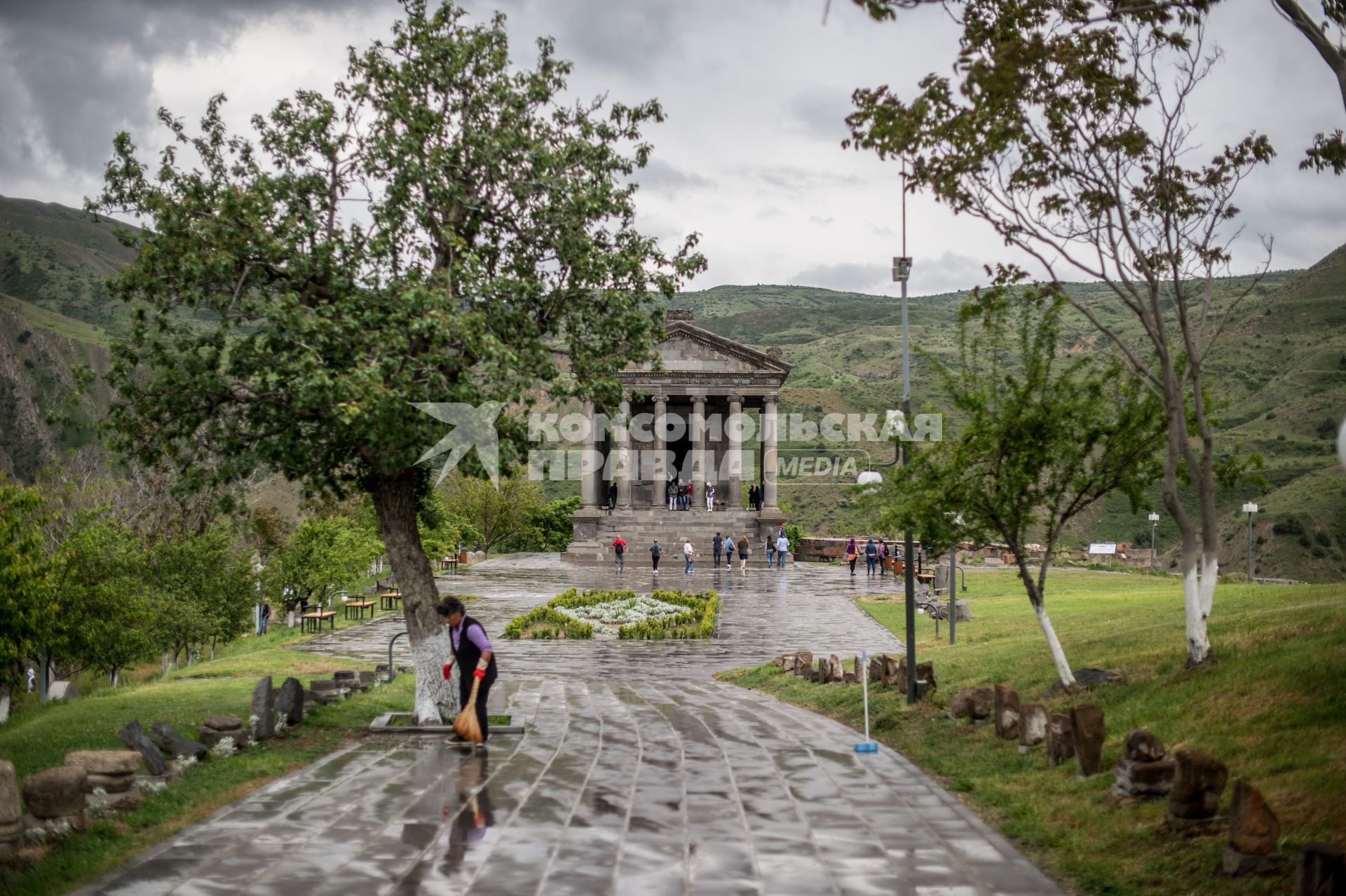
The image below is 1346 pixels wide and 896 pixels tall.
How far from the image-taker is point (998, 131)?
39.6 feet

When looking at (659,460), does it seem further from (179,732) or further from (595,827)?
(595,827)

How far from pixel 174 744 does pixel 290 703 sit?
2.23 meters

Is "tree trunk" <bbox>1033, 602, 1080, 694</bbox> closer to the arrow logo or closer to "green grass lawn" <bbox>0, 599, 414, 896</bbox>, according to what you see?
the arrow logo

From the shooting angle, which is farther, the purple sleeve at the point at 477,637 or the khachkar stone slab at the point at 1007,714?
the purple sleeve at the point at 477,637

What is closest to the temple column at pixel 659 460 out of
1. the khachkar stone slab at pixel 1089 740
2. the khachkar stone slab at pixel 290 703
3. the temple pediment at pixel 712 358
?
the temple pediment at pixel 712 358

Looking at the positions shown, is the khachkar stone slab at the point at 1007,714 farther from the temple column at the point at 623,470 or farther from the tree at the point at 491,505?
the tree at the point at 491,505

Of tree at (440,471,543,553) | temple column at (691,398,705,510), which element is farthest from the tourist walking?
tree at (440,471,543,553)

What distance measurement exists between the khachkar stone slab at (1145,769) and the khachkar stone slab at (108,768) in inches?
309

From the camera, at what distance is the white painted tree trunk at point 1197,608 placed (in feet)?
36.7

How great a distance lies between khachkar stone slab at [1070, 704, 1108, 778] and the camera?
9.45 meters

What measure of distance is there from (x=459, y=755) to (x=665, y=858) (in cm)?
439

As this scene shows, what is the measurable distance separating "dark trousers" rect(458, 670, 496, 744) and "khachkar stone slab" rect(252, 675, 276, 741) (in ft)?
6.97

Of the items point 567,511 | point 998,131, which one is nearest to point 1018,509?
point 998,131

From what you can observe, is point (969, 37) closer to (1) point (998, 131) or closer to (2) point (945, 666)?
(1) point (998, 131)
